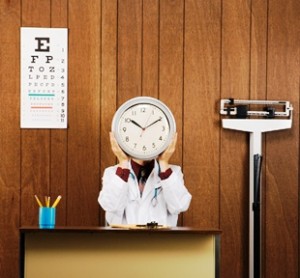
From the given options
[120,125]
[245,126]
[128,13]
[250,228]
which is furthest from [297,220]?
[128,13]

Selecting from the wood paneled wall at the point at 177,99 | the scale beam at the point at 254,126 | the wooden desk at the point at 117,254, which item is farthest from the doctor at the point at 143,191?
the wooden desk at the point at 117,254

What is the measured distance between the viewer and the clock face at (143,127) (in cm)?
362

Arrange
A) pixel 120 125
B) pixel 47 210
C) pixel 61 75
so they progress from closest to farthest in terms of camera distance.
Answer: pixel 47 210, pixel 120 125, pixel 61 75

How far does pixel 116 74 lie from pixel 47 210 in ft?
3.84

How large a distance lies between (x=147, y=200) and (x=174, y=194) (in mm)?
174

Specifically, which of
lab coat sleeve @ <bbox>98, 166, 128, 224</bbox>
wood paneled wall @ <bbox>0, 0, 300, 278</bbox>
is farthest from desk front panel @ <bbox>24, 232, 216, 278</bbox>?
wood paneled wall @ <bbox>0, 0, 300, 278</bbox>

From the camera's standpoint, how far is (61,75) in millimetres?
4113

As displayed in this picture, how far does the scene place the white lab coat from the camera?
139 inches

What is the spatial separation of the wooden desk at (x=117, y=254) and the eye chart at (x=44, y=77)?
1.41 metres

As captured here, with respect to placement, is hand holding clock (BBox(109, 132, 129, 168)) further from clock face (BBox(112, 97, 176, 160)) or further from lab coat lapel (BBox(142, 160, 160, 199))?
lab coat lapel (BBox(142, 160, 160, 199))

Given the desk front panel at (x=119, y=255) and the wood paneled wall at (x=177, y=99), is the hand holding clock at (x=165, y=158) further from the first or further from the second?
the desk front panel at (x=119, y=255)

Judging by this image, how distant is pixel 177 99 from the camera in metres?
4.16

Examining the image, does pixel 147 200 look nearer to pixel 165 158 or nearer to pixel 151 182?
pixel 151 182

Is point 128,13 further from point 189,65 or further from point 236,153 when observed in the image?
point 236,153
